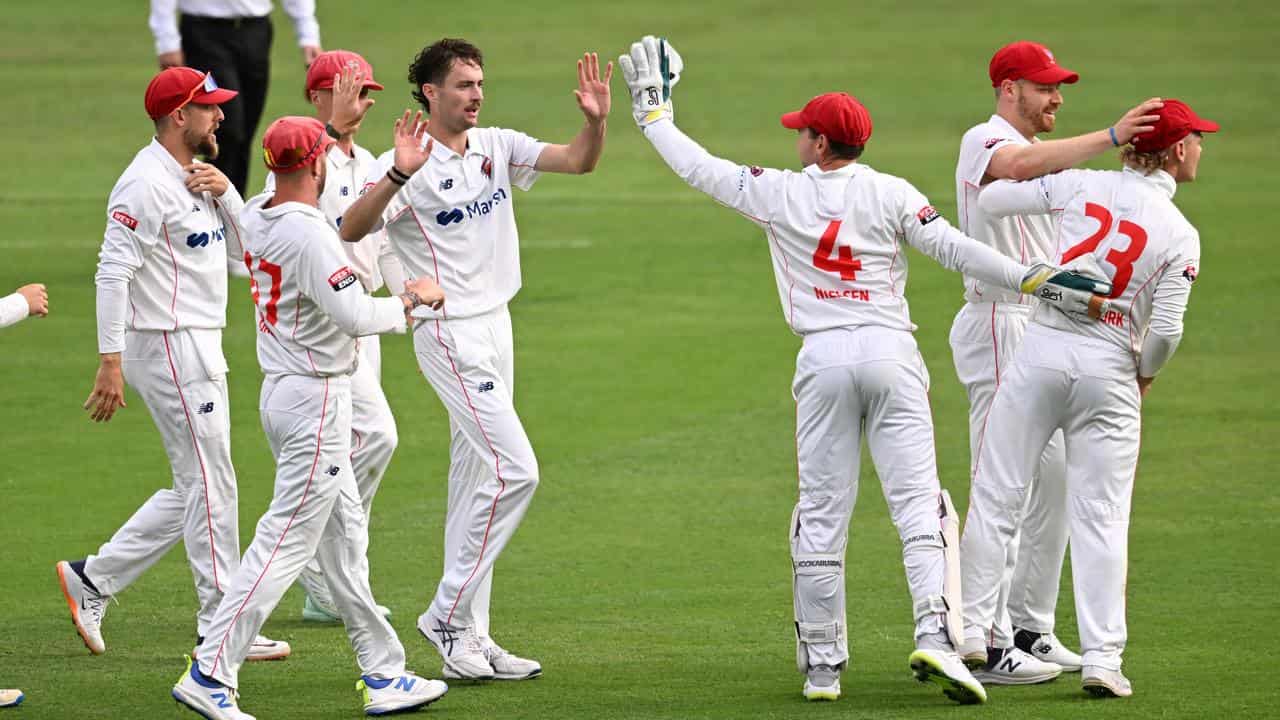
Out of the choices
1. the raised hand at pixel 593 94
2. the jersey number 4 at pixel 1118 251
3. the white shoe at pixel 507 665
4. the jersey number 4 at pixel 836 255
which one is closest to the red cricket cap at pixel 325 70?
the raised hand at pixel 593 94

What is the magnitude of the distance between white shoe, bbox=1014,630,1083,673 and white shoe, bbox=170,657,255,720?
3.20m

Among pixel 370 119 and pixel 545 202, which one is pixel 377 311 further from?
pixel 370 119

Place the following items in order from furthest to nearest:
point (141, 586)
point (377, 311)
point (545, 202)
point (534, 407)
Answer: point (545, 202) < point (534, 407) < point (141, 586) < point (377, 311)

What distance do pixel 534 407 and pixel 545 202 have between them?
24.4 feet

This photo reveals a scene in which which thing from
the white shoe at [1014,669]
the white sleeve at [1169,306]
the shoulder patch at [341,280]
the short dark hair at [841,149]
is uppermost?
the short dark hair at [841,149]

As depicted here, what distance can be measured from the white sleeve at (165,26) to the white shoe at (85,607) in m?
7.88

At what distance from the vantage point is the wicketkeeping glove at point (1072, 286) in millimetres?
7088

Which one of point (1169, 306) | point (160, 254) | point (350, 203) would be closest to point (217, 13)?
point (350, 203)

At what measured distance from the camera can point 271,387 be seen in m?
7.09

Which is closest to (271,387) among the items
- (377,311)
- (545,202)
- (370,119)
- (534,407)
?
(377,311)

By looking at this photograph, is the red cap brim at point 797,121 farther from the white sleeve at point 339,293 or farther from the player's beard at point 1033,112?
the white sleeve at point 339,293

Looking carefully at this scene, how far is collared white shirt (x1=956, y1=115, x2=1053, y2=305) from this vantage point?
309 inches

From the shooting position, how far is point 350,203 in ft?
28.4

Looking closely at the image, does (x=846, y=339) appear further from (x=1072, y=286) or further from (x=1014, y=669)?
(x=1014, y=669)
